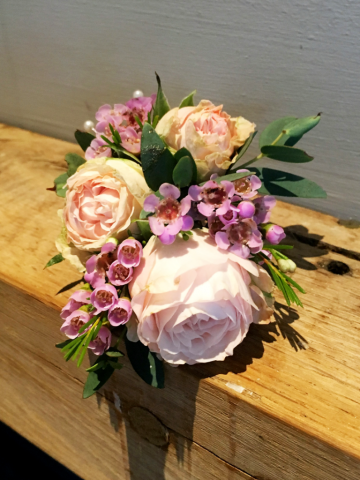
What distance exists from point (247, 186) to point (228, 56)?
0.37m

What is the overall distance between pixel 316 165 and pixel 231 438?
507 millimetres

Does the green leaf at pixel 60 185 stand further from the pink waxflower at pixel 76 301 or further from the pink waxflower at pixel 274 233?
the pink waxflower at pixel 274 233

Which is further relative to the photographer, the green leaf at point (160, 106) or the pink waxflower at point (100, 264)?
the green leaf at point (160, 106)

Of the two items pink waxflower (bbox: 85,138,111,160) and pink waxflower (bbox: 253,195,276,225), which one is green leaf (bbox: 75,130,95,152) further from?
pink waxflower (bbox: 253,195,276,225)

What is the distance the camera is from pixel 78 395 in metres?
0.72

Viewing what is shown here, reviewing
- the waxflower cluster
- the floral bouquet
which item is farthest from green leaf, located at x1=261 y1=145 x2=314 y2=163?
the waxflower cluster

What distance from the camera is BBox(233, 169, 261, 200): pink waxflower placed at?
0.46 meters

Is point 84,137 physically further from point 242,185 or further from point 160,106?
point 242,185

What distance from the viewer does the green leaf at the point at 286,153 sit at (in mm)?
512

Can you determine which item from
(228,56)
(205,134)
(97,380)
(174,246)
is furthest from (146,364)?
(228,56)

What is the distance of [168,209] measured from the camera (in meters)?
0.46

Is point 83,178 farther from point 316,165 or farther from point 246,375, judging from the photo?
point 316,165

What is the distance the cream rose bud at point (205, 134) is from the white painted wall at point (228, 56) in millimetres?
237

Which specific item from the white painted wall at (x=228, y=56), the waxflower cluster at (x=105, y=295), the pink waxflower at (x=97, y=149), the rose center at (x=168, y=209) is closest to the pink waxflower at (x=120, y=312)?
the waxflower cluster at (x=105, y=295)
